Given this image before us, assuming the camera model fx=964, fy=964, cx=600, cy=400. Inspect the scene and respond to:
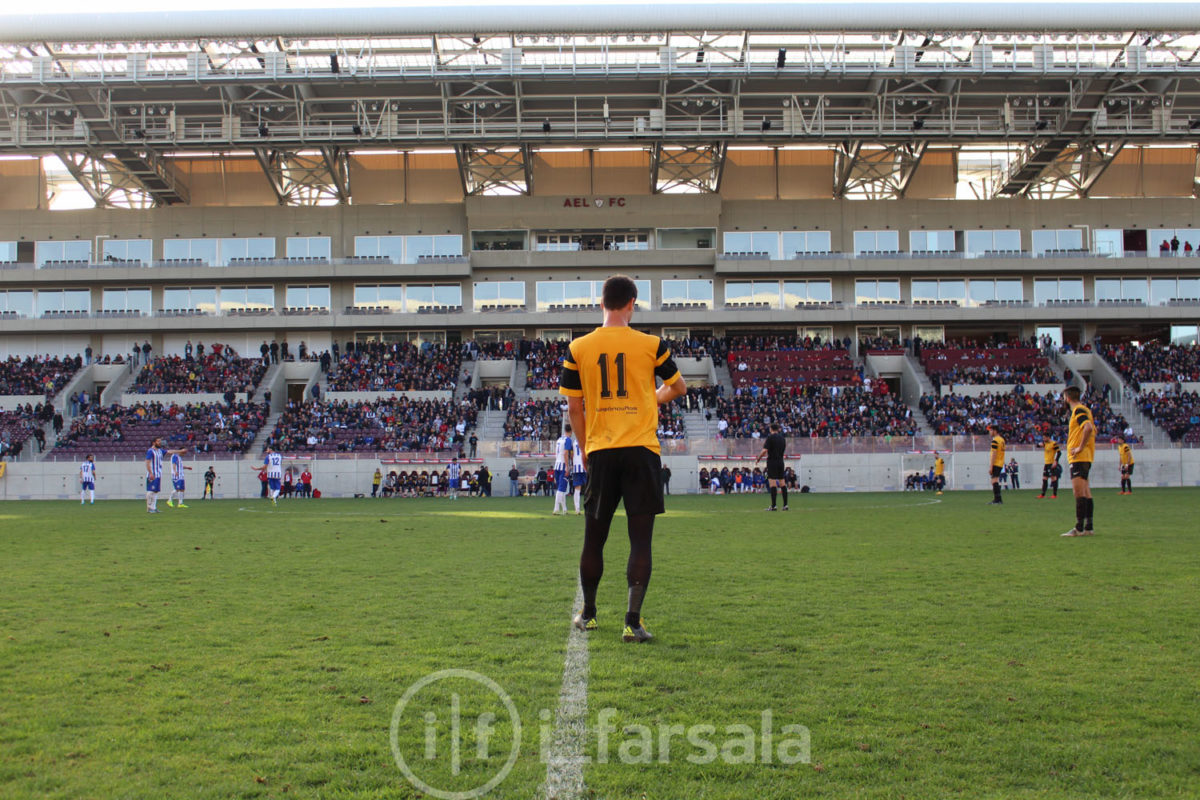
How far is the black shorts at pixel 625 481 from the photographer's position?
6.30m

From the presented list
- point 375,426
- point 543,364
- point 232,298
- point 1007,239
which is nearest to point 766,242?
point 1007,239

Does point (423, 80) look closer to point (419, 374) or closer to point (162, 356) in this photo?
point (419, 374)

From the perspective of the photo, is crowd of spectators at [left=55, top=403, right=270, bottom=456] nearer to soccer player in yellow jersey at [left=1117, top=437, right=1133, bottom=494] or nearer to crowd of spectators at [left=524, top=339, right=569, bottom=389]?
crowd of spectators at [left=524, top=339, right=569, bottom=389]

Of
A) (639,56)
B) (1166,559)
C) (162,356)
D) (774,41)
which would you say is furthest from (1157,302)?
(162,356)

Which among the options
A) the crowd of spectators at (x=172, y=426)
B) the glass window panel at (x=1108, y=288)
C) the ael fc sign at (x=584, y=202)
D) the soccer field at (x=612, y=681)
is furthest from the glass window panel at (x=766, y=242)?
the soccer field at (x=612, y=681)

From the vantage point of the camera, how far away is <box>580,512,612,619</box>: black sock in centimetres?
640

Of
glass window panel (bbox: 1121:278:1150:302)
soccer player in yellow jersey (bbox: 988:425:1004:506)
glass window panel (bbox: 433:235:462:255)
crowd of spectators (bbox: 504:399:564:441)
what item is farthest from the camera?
glass window panel (bbox: 433:235:462:255)

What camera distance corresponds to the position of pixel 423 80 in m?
47.3

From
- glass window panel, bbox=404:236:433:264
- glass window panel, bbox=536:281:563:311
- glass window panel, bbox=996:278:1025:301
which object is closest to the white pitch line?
glass window panel, bbox=536:281:563:311

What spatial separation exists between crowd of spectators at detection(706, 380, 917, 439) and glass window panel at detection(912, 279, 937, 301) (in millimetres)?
11458

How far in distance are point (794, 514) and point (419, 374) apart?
32.9 m

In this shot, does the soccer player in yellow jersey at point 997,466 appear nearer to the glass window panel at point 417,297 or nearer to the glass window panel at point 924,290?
the glass window panel at point 924,290

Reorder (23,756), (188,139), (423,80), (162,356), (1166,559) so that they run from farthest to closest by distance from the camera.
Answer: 1. (162,356)
2. (188,139)
3. (423,80)
4. (1166,559)
5. (23,756)

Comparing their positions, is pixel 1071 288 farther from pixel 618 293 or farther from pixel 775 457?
pixel 618 293
